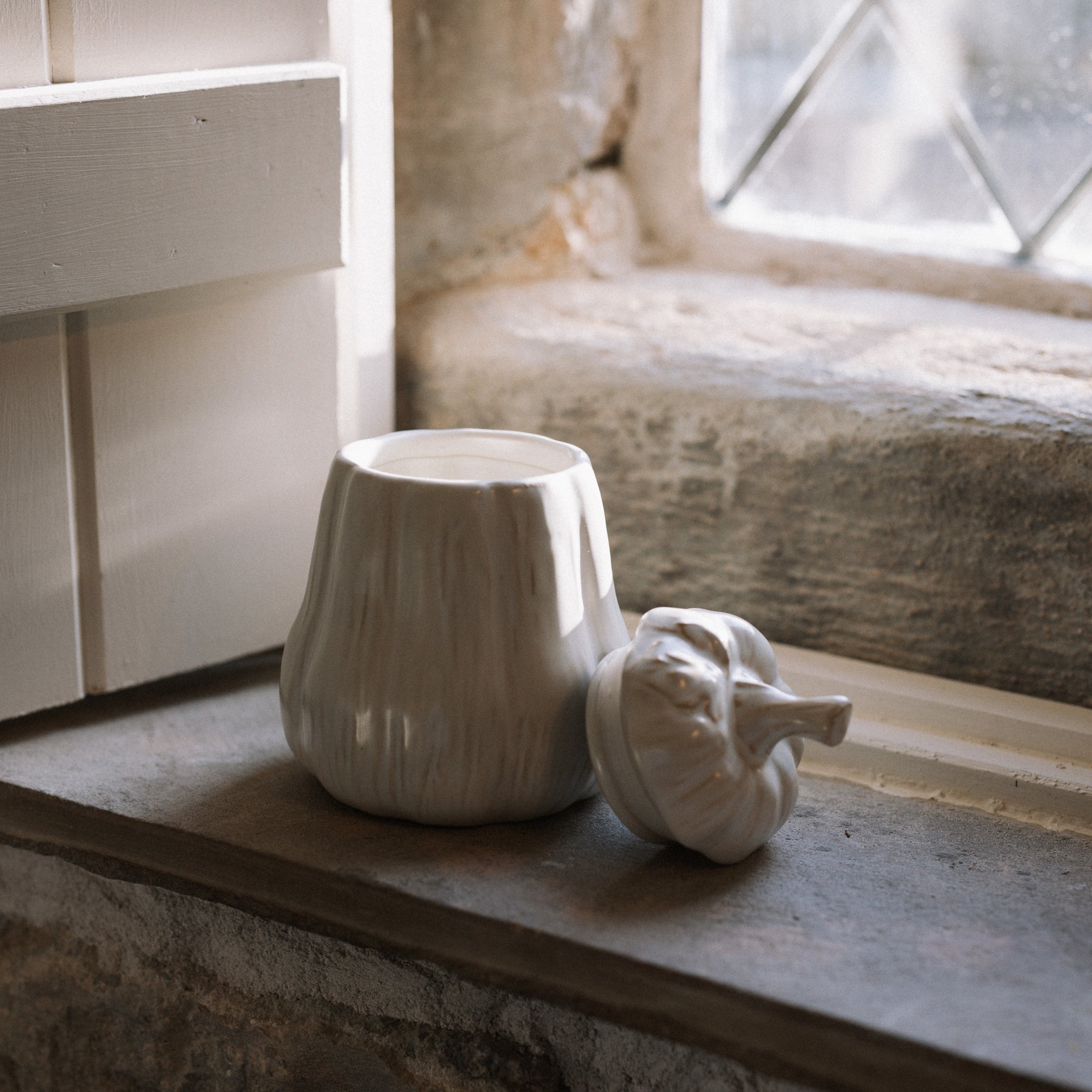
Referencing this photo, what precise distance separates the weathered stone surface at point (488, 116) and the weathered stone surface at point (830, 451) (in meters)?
0.07

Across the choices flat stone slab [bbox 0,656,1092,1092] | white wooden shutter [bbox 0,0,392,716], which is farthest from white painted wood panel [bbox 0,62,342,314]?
flat stone slab [bbox 0,656,1092,1092]

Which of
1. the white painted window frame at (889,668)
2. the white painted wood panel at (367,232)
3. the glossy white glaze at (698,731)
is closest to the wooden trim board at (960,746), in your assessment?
the white painted window frame at (889,668)

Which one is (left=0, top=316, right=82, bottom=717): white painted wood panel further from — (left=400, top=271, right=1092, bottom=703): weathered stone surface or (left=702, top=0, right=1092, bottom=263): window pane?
(left=702, top=0, right=1092, bottom=263): window pane

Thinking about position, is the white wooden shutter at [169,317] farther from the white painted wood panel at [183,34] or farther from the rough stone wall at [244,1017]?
the rough stone wall at [244,1017]

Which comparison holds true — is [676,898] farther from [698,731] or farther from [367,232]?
[367,232]

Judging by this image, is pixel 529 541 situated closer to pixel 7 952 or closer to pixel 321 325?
pixel 321 325

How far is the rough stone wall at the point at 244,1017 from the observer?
0.76 metres

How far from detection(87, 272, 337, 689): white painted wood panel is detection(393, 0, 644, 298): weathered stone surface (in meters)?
0.21

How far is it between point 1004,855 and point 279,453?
0.54 metres

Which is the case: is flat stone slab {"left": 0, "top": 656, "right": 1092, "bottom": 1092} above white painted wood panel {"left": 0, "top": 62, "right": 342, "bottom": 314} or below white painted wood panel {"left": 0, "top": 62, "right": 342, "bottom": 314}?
below

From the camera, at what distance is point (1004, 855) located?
80 centimetres

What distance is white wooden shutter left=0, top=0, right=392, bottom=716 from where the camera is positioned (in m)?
0.77

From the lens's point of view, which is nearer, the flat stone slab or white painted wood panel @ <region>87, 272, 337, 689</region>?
the flat stone slab

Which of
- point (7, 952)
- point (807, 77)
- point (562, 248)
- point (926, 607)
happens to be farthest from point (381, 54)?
point (7, 952)
